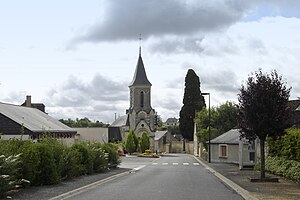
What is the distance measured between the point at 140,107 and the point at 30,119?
210 feet

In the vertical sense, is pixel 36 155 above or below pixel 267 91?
below

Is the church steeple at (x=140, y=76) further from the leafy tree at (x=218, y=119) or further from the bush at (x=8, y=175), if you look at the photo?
the bush at (x=8, y=175)

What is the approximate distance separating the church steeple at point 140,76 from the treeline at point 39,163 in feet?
291

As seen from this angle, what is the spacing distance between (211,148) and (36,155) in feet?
136

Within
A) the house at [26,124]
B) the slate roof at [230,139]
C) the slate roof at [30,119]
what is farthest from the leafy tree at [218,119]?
the slate roof at [30,119]

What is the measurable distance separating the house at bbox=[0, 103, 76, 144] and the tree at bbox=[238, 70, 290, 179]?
2329 centimetres

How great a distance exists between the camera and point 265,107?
27.5 meters

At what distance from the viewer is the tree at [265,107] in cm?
2738

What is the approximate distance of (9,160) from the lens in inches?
742

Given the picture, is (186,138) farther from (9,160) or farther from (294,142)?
(9,160)

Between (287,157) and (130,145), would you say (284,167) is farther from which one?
(130,145)

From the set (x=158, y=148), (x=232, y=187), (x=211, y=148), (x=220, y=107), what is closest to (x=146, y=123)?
(x=158, y=148)

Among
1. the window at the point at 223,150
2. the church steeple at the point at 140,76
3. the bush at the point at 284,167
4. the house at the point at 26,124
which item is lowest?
the bush at the point at 284,167

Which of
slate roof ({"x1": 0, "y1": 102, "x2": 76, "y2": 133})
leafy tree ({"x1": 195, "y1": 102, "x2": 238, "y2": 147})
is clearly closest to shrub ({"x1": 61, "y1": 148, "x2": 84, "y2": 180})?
slate roof ({"x1": 0, "y1": 102, "x2": 76, "y2": 133})
